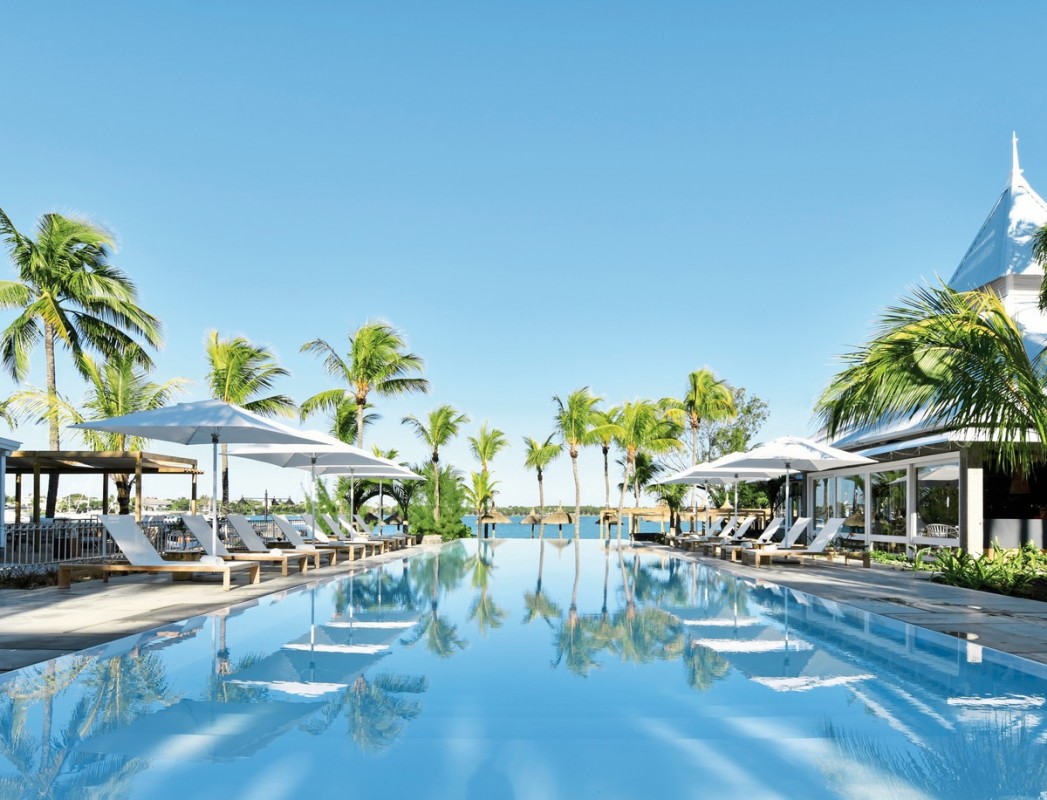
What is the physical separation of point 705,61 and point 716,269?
40.2 feet

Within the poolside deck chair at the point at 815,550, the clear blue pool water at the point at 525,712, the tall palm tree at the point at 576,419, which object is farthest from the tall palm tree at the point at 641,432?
the clear blue pool water at the point at 525,712

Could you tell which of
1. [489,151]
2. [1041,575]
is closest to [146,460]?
[1041,575]

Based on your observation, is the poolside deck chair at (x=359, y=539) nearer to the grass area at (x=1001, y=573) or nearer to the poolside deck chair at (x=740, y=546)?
the poolside deck chair at (x=740, y=546)

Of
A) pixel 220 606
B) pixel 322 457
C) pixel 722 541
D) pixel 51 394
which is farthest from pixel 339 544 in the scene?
pixel 722 541

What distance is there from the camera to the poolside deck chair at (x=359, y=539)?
2052 centimetres

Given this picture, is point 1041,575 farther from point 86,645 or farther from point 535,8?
point 535,8

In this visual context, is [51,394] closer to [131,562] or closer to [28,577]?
[28,577]

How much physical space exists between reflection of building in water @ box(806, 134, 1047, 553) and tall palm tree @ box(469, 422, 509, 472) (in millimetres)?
13948

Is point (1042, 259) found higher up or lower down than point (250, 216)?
lower down

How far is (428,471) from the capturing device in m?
32.5

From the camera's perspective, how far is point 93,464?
57.7 feet

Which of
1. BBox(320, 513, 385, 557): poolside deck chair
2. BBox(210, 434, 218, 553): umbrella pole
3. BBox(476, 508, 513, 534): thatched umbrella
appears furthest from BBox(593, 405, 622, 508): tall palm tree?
BBox(210, 434, 218, 553): umbrella pole

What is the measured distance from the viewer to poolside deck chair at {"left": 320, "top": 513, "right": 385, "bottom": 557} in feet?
67.3

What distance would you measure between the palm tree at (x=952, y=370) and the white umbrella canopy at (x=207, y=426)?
8.02m
